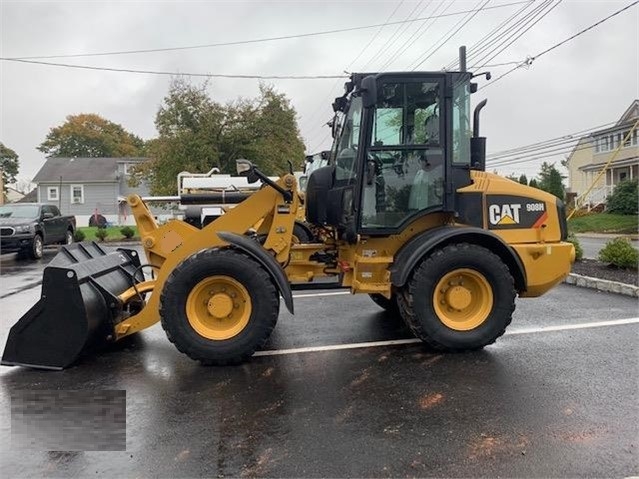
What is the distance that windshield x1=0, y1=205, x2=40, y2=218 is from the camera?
1686 centimetres

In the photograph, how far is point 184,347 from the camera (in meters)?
4.89

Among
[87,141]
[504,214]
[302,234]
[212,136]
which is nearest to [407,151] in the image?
[504,214]

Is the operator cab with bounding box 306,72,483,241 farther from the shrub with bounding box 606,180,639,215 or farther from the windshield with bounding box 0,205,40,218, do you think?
the shrub with bounding box 606,180,639,215

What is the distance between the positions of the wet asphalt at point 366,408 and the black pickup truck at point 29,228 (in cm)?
1201

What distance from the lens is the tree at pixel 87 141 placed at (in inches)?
2665

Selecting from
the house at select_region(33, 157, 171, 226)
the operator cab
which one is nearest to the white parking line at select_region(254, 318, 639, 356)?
the operator cab

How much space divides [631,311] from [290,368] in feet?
15.9

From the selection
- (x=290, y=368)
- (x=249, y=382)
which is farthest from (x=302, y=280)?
(x=249, y=382)

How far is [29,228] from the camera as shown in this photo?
53.4 ft

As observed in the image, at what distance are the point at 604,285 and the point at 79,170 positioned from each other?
42.8 metres

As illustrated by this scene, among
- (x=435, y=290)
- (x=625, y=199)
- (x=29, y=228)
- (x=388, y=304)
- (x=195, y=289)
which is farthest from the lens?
(x=625, y=199)

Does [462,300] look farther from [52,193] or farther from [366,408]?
[52,193]

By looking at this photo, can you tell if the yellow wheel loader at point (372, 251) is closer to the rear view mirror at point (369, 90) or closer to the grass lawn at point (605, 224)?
the rear view mirror at point (369, 90)

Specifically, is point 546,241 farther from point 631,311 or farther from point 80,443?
point 80,443
